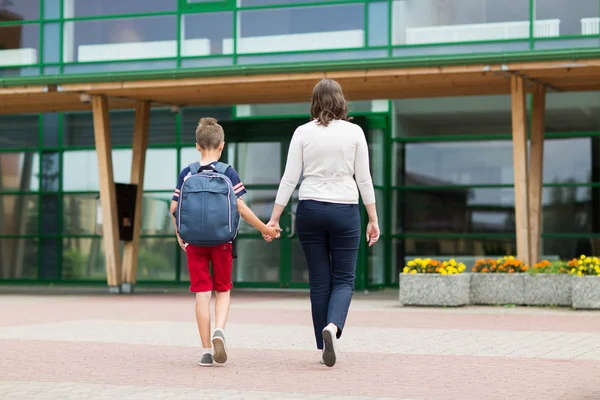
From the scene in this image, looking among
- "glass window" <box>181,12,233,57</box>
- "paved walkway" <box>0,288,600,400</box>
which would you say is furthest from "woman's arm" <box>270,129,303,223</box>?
"glass window" <box>181,12,233,57</box>

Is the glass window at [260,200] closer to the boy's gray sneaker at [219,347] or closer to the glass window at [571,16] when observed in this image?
the glass window at [571,16]

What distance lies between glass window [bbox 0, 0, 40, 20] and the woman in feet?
53.7

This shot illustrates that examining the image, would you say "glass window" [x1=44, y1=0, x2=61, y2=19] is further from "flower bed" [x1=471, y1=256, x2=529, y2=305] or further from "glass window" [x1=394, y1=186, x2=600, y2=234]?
"flower bed" [x1=471, y1=256, x2=529, y2=305]

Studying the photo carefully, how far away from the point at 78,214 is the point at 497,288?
1074 cm

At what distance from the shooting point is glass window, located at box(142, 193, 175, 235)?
22.7 meters

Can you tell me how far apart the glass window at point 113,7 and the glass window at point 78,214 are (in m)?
3.85

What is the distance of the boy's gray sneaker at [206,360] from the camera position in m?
7.97

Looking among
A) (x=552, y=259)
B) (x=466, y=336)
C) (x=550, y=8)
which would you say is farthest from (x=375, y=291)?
(x=466, y=336)

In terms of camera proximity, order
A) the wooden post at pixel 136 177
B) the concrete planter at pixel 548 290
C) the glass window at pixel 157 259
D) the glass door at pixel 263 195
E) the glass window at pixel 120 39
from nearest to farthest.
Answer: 1. the concrete planter at pixel 548 290
2. the wooden post at pixel 136 177
3. the glass door at pixel 263 195
4. the glass window at pixel 120 39
5. the glass window at pixel 157 259

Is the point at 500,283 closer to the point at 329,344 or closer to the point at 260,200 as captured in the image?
the point at 260,200

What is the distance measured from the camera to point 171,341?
1016cm

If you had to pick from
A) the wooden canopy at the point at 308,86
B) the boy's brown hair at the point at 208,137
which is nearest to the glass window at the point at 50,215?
the wooden canopy at the point at 308,86

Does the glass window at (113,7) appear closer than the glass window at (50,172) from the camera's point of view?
Yes

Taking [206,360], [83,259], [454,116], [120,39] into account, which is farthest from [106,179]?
[206,360]
